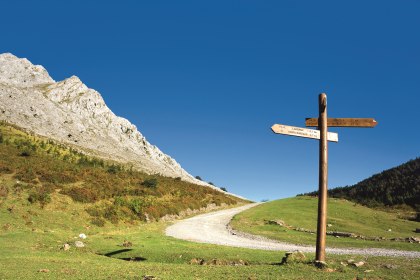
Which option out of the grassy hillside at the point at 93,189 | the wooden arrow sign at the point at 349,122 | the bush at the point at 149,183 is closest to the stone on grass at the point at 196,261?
the wooden arrow sign at the point at 349,122

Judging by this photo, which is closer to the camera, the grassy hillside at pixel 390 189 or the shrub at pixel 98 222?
the shrub at pixel 98 222

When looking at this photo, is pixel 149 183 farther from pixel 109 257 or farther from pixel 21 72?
pixel 21 72

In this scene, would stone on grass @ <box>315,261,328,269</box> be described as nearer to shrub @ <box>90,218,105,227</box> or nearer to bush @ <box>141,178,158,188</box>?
shrub @ <box>90,218,105,227</box>

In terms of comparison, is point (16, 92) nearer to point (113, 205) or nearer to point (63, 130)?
point (63, 130)

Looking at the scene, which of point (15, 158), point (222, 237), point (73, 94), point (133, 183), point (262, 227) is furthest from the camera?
→ point (73, 94)

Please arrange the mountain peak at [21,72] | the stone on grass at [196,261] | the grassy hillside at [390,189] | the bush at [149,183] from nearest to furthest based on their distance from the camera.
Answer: the stone on grass at [196,261] < the bush at [149,183] < the grassy hillside at [390,189] < the mountain peak at [21,72]

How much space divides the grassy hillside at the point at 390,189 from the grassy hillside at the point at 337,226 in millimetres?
14103

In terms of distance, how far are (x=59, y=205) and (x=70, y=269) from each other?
77.9ft

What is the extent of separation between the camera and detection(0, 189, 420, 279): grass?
13.6m

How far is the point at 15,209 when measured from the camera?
3189 centimetres

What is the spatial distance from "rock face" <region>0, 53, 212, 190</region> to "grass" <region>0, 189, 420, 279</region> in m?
73.4

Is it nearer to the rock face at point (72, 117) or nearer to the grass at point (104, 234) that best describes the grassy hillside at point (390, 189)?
the grass at point (104, 234)

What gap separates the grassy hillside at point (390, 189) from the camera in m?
62.5

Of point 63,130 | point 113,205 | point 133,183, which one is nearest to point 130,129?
point 63,130
